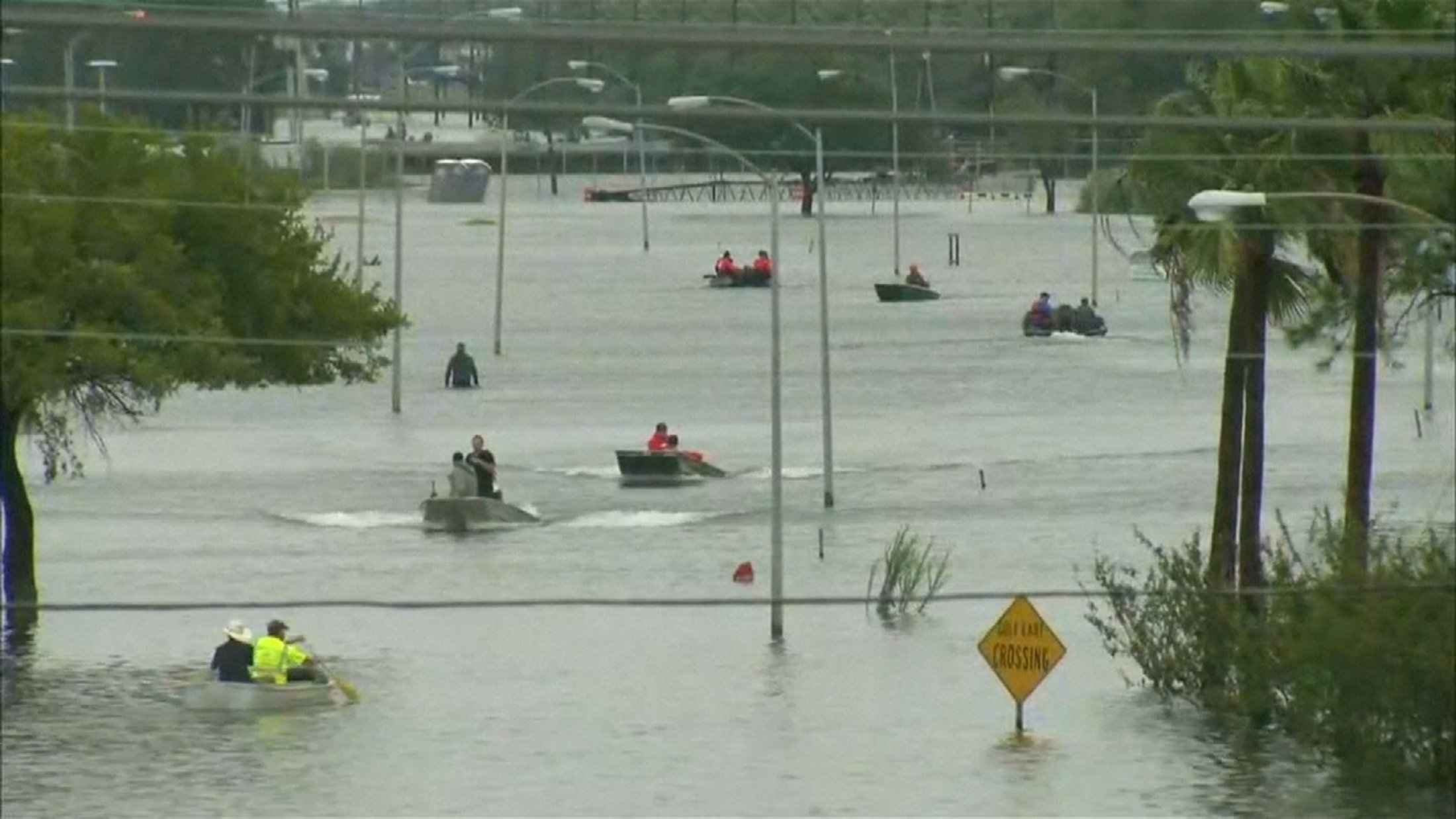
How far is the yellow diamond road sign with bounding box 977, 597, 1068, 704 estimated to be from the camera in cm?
2388

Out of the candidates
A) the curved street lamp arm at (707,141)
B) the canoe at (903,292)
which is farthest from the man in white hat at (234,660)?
the canoe at (903,292)

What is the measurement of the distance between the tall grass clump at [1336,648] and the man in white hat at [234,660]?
7.54m

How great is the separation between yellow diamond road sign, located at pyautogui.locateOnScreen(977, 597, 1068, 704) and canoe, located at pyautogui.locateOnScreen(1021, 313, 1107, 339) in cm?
2100

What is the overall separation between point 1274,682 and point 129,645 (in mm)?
14487

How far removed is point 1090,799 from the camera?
81.9 ft

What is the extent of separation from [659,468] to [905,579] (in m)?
15.1

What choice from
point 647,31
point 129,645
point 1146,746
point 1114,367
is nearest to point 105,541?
point 129,645

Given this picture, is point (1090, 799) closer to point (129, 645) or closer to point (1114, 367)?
point (129, 645)

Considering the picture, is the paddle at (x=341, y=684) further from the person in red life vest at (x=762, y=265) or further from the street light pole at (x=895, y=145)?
the person in red life vest at (x=762, y=265)

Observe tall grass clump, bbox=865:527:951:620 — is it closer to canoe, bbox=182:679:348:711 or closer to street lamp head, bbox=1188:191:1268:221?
canoe, bbox=182:679:348:711

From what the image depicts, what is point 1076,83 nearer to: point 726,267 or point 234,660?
point 234,660

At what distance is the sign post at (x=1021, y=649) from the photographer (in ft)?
78.3

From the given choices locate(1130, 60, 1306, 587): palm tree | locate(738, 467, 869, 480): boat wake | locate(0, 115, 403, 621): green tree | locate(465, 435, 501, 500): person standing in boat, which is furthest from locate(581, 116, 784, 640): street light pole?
locate(738, 467, 869, 480): boat wake

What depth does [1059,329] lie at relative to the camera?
167 ft
